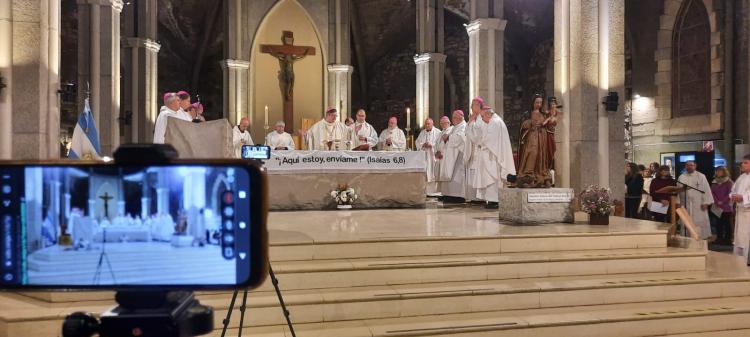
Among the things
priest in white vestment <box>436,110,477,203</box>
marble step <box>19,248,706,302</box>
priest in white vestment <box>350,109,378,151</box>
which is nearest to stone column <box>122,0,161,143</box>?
priest in white vestment <box>350,109,378,151</box>

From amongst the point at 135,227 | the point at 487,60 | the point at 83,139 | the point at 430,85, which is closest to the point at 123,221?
the point at 135,227

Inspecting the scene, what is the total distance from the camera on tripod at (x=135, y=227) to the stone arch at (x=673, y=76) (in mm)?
15154

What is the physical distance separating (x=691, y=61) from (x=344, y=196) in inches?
418

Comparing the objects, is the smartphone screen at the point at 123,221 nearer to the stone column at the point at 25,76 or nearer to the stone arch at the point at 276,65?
the stone column at the point at 25,76

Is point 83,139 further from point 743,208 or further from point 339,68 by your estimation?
point 339,68

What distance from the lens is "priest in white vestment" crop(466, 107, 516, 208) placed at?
411 inches

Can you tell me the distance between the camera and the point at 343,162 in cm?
997

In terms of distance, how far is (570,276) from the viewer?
19.2 feet

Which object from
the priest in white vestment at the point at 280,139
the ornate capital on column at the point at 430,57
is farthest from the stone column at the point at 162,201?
the ornate capital on column at the point at 430,57

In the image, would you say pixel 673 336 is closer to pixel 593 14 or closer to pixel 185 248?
pixel 185 248

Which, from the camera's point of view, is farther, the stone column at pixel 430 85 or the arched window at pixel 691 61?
the stone column at pixel 430 85

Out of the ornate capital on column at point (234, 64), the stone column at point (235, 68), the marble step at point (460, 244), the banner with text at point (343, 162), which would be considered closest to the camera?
the marble step at point (460, 244)

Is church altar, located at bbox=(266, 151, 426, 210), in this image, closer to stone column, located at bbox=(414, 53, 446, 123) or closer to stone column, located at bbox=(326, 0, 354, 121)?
stone column, located at bbox=(414, 53, 446, 123)

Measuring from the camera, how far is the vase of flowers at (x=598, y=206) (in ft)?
24.2
